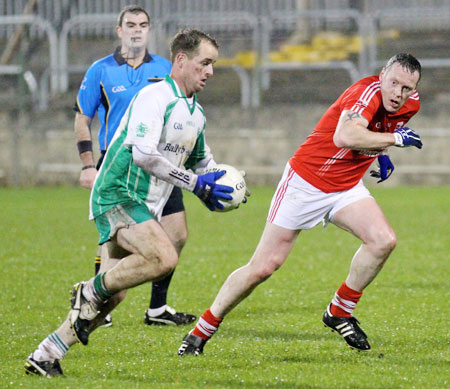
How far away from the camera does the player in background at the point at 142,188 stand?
525 centimetres

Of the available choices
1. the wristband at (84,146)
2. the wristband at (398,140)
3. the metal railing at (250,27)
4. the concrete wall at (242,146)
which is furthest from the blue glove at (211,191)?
the metal railing at (250,27)

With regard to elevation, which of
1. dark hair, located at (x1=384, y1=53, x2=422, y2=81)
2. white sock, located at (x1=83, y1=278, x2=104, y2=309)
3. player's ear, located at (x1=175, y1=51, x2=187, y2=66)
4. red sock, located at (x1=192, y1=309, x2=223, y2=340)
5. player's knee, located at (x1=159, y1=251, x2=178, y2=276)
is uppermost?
player's ear, located at (x1=175, y1=51, x2=187, y2=66)

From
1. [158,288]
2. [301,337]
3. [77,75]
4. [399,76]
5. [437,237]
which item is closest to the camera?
[399,76]

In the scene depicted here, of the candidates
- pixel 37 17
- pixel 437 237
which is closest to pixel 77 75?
pixel 37 17

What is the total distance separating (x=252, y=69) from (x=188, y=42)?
14927mm

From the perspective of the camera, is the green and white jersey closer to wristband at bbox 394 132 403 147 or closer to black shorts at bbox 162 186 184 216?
wristband at bbox 394 132 403 147

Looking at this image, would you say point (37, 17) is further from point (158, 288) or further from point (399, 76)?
point (399, 76)

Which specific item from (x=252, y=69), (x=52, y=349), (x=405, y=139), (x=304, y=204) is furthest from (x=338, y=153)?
(x=252, y=69)

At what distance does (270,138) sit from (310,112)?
0.98m

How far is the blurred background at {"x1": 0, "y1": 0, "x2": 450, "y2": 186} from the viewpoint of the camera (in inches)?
766

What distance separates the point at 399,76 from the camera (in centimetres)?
580

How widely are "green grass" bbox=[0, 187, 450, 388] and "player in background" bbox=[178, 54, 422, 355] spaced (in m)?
0.31

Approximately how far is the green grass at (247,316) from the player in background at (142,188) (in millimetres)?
378

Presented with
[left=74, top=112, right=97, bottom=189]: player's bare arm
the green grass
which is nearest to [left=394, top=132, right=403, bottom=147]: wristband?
the green grass
